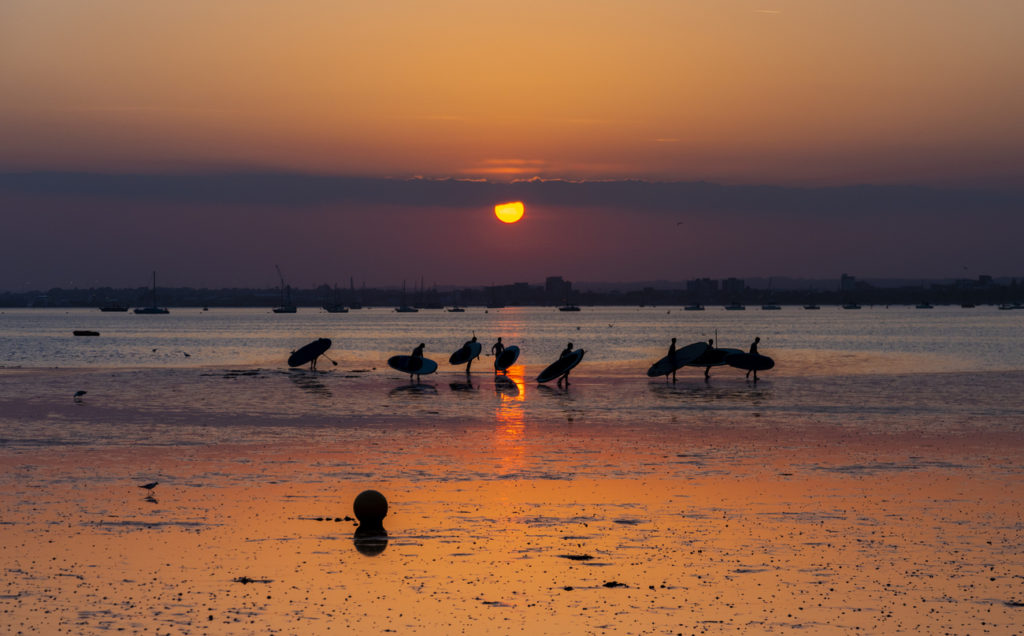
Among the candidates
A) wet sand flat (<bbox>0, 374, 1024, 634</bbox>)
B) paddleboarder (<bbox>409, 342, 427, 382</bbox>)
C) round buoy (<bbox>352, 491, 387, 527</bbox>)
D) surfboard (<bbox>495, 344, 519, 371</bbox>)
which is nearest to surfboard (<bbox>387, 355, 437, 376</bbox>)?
paddleboarder (<bbox>409, 342, 427, 382</bbox>)

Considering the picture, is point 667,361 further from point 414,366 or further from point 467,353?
point 467,353

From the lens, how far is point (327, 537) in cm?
1795

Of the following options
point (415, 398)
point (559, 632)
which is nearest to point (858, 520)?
point (559, 632)

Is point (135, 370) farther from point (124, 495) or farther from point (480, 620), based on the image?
point (480, 620)

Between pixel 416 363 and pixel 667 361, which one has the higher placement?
pixel 667 361

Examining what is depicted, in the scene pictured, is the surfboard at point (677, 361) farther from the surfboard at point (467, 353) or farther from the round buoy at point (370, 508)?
the round buoy at point (370, 508)

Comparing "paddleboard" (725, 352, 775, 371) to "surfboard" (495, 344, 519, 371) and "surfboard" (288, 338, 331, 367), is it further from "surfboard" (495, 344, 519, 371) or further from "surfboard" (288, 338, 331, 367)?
"surfboard" (288, 338, 331, 367)

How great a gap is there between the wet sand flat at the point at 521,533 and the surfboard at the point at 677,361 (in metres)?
27.7

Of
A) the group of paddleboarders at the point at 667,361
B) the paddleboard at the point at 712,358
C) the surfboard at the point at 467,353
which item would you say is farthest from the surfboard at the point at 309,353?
the paddleboard at the point at 712,358

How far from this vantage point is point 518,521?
1897 cm

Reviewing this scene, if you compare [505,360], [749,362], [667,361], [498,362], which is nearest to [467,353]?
[498,362]

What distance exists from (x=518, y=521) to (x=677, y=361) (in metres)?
42.8

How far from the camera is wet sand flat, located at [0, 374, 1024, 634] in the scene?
13.4 m

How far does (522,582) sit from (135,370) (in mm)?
62400
